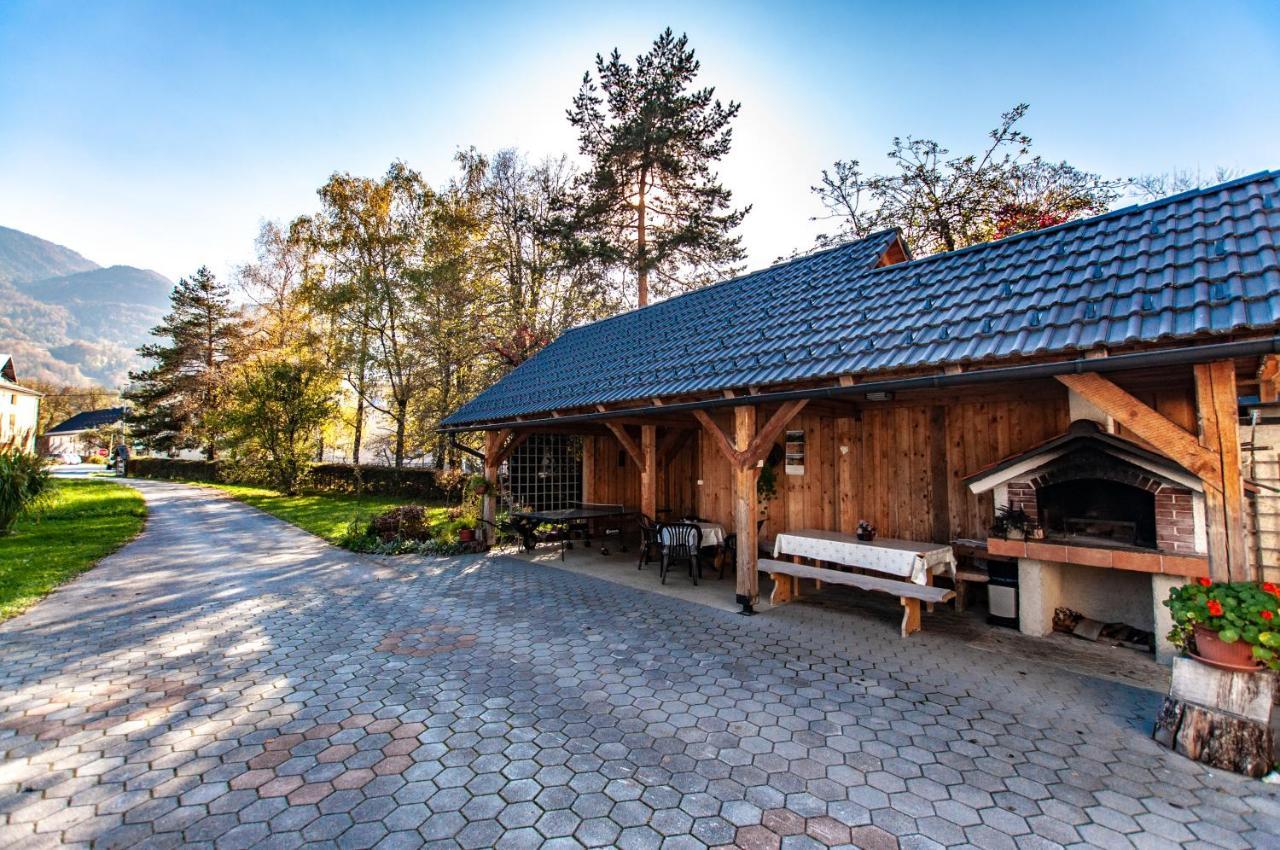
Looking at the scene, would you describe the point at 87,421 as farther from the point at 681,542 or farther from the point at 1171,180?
the point at 1171,180

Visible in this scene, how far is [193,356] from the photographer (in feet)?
92.0

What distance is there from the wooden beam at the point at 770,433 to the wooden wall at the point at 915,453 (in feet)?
3.15

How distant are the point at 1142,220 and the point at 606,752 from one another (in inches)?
245

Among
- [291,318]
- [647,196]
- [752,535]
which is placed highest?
[647,196]

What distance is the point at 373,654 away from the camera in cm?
449

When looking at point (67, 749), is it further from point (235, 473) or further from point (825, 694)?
point (235, 473)

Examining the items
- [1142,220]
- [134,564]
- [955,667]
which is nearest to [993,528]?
[955,667]

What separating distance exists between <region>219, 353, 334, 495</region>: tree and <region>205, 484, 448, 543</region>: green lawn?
4.41 ft

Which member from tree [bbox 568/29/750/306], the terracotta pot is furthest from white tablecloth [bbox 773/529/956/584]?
A: tree [bbox 568/29/750/306]

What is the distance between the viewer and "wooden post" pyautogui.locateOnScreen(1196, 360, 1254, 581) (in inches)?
126

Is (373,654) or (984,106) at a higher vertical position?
(984,106)

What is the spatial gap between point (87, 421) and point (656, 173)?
59976 mm

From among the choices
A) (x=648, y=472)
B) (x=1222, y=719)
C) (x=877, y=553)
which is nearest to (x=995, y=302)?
(x=877, y=553)

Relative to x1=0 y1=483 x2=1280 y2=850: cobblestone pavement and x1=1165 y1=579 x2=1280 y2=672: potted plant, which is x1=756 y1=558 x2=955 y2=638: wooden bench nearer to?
x1=0 y1=483 x2=1280 y2=850: cobblestone pavement
